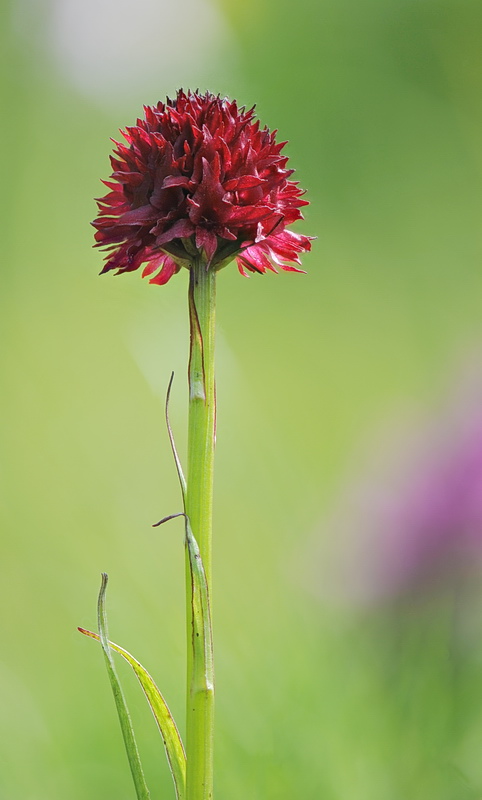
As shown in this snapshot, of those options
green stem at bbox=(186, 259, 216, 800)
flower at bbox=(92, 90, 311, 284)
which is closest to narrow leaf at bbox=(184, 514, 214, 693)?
green stem at bbox=(186, 259, 216, 800)

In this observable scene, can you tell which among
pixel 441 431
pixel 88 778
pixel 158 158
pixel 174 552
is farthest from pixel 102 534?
pixel 158 158

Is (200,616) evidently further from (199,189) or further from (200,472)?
(199,189)

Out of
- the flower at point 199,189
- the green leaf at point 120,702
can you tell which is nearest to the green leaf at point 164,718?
the green leaf at point 120,702

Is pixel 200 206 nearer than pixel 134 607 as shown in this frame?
Yes

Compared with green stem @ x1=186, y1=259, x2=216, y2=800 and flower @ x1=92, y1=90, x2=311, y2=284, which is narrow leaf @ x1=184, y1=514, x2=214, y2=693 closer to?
green stem @ x1=186, y1=259, x2=216, y2=800

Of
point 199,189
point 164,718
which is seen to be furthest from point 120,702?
point 199,189

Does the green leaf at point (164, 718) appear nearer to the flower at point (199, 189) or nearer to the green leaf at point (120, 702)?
the green leaf at point (120, 702)

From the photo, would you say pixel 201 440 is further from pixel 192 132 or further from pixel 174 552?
pixel 174 552
